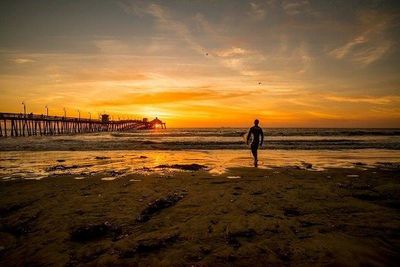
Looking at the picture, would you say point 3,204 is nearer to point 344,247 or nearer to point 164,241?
point 164,241

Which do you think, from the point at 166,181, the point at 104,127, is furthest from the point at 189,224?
the point at 104,127

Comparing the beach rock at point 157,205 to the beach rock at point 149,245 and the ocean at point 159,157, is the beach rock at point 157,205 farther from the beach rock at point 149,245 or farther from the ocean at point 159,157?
the ocean at point 159,157

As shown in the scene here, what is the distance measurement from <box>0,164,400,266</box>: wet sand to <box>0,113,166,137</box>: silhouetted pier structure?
2403 inches

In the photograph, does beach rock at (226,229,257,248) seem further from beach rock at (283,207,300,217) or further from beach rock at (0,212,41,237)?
beach rock at (0,212,41,237)

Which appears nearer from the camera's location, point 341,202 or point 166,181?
point 341,202

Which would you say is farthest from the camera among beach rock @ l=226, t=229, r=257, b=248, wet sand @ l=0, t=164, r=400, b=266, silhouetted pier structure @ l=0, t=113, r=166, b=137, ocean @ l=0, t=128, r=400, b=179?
silhouetted pier structure @ l=0, t=113, r=166, b=137

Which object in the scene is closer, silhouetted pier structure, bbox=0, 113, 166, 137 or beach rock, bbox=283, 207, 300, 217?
beach rock, bbox=283, 207, 300, 217

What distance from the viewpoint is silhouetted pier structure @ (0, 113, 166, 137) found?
6331 cm

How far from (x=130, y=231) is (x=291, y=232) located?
110 inches

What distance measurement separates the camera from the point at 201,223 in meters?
5.15

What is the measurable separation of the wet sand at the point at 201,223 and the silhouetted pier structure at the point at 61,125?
6104cm

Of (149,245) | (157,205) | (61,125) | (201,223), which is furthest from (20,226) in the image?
(61,125)

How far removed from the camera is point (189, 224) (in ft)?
16.8

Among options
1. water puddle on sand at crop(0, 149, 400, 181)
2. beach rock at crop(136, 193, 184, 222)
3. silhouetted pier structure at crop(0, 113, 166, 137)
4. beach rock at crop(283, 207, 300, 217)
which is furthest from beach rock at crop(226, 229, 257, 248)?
silhouetted pier structure at crop(0, 113, 166, 137)
